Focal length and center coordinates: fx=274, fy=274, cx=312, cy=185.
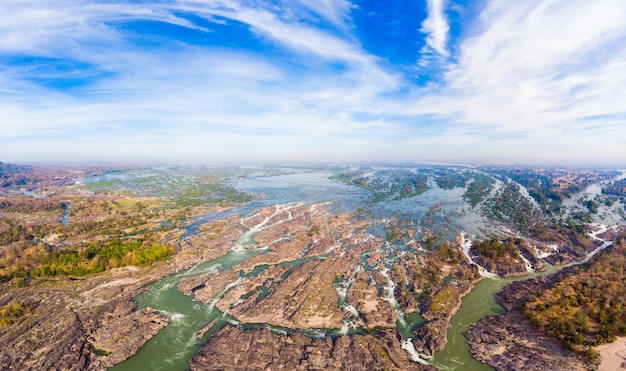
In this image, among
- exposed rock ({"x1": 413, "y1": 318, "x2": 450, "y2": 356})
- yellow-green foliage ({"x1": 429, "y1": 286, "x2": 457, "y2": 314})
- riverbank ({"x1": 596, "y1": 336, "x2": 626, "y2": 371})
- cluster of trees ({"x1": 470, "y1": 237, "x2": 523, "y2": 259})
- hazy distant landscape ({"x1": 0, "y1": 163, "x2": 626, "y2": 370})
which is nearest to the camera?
riverbank ({"x1": 596, "y1": 336, "x2": 626, "y2": 371})

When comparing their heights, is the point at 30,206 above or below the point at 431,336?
above

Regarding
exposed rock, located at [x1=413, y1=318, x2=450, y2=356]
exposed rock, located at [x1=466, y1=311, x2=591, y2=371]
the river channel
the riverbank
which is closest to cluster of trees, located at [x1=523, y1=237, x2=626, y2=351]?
the riverbank

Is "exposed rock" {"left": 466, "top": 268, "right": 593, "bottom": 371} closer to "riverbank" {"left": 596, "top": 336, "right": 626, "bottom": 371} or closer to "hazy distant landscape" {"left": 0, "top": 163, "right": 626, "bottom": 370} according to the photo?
"hazy distant landscape" {"left": 0, "top": 163, "right": 626, "bottom": 370}

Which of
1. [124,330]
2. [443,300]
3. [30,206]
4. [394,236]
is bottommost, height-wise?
[124,330]

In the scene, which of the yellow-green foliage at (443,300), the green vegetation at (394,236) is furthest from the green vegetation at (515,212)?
the yellow-green foliage at (443,300)

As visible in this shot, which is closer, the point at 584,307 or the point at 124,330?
the point at 124,330

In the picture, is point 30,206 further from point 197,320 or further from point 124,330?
point 197,320

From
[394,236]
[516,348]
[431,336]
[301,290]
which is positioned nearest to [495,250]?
[394,236]
